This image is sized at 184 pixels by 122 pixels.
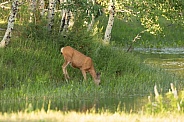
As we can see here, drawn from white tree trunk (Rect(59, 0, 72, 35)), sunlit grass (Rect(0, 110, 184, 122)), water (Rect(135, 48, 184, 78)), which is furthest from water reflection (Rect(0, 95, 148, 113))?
water (Rect(135, 48, 184, 78))

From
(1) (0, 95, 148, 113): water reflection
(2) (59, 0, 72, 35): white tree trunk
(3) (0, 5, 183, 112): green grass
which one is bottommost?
(1) (0, 95, 148, 113): water reflection

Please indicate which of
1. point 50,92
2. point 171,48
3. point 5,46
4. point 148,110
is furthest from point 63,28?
point 171,48

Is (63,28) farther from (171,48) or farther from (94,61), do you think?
(171,48)

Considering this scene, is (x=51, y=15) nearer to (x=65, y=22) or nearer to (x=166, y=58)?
(x=65, y=22)

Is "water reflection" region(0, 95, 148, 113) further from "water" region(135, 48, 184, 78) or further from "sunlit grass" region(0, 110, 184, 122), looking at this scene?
"water" region(135, 48, 184, 78)

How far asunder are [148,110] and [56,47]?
971 cm

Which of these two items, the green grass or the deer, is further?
the deer

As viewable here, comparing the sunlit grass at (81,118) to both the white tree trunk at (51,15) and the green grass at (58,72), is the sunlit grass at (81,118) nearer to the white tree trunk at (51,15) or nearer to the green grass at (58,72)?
the green grass at (58,72)

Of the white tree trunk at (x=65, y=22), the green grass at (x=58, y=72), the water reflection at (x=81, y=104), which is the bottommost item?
the water reflection at (x=81, y=104)

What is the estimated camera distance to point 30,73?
21.5 m

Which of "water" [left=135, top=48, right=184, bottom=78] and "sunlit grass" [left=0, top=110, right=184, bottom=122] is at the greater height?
"water" [left=135, top=48, right=184, bottom=78]

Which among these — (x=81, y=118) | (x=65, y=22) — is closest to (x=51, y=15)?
(x=65, y=22)

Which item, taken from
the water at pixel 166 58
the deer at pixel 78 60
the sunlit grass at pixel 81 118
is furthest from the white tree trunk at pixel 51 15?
the sunlit grass at pixel 81 118

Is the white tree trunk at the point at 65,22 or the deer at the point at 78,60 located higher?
the white tree trunk at the point at 65,22
